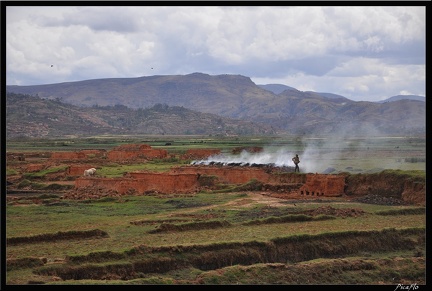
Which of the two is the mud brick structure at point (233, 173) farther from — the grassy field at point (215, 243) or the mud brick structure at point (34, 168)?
the mud brick structure at point (34, 168)

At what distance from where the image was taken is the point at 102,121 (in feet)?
544

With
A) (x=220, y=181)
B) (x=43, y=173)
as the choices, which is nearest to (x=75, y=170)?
(x=43, y=173)

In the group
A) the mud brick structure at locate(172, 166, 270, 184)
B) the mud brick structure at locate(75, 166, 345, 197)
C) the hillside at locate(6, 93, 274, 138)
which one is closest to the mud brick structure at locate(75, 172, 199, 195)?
the mud brick structure at locate(75, 166, 345, 197)

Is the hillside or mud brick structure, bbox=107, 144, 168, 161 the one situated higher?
the hillside

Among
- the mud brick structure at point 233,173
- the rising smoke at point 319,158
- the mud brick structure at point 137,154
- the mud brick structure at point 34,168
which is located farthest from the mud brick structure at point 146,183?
the mud brick structure at point 137,154

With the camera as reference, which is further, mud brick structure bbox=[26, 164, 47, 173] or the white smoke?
mud brick structure bbox=[26, 164, 47, 173]

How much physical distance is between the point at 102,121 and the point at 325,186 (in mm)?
133755

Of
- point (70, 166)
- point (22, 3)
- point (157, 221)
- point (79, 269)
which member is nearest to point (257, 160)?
point (70, 166)

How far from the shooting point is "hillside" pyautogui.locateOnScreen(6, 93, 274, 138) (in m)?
130

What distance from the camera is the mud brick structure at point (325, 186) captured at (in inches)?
1474

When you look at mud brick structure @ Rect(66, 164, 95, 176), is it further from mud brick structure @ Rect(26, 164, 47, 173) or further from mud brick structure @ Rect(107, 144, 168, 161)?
mud brick structure @ Rect(107, 144, 168, 161)

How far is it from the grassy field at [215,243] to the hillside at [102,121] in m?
94.1

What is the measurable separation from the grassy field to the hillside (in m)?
94.1

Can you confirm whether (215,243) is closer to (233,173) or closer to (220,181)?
(220,181)
